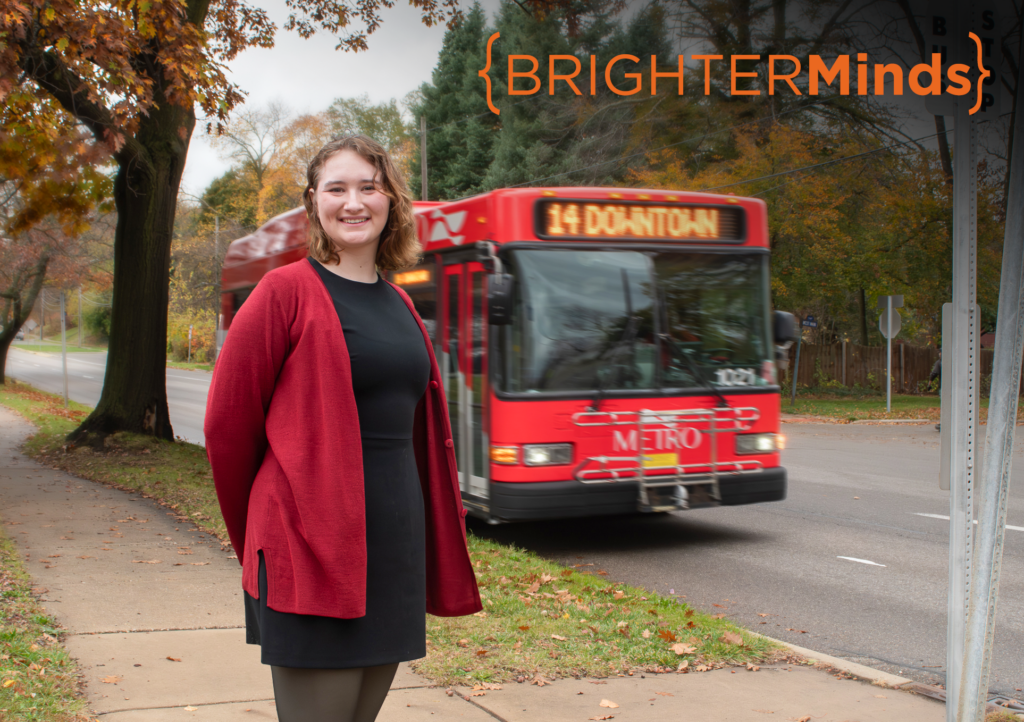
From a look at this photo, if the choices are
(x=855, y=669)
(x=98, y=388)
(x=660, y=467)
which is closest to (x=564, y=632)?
(x=855, y=669)

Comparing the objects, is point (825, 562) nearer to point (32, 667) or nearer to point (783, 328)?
point (783, 328)

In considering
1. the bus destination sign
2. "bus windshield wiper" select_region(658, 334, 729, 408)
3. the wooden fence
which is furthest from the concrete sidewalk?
the wooden fence

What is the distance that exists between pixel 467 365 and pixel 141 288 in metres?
7.71

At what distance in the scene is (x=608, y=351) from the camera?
7602 mm

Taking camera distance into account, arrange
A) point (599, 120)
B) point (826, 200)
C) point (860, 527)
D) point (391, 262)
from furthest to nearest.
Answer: point (599, 120) < point (826, 200) < point (860, 527) < point (391, 262)

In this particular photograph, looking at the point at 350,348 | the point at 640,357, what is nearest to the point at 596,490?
the point at 640,357

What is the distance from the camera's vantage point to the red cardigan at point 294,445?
2.14 meters

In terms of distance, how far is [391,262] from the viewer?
101 inches

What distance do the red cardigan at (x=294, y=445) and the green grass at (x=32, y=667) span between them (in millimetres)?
2073

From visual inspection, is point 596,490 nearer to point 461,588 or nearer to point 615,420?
point 615,420

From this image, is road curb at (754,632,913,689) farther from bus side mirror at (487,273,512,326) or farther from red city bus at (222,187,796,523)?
bus side mirror at (487,273,512,326)

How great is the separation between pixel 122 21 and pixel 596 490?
21.8 ft

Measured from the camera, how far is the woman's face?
2.36 m

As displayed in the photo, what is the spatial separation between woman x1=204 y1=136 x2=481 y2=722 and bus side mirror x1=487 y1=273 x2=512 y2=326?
4780 mm
